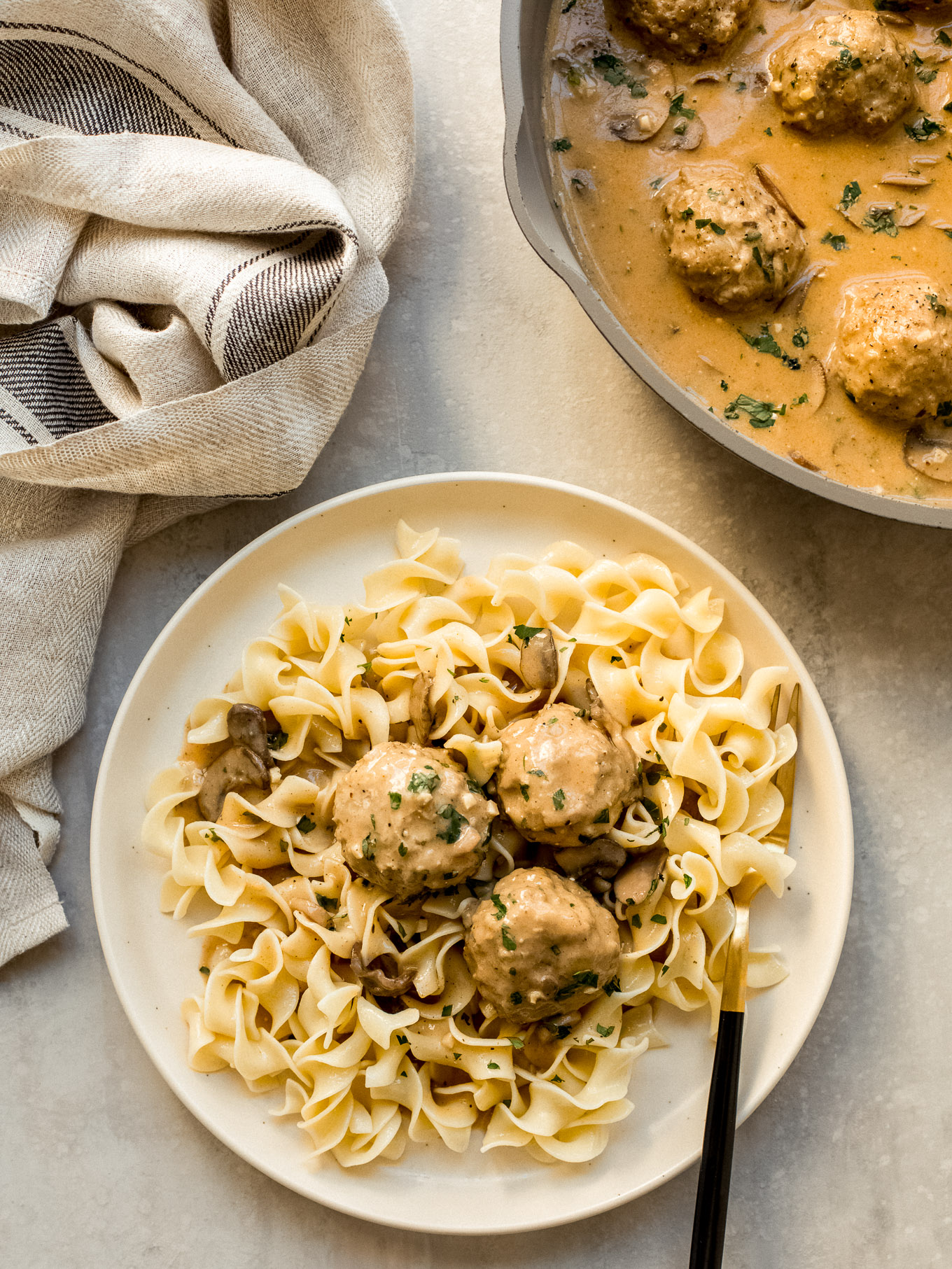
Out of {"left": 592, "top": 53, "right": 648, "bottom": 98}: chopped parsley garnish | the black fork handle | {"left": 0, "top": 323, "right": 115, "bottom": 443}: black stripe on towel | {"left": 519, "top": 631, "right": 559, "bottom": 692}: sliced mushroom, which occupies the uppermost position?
{"left": 592, "top": 53, "right": 648, "bottom": 98}: chopped parsley garnish

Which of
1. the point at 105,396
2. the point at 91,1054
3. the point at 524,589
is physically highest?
the point at 105,396

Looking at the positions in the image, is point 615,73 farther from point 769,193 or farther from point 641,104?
point 769,193

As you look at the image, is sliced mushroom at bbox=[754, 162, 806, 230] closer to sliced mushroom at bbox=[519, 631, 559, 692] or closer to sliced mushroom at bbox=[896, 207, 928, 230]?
sliced mushroom at bbox=[896, 207, 928, 230]

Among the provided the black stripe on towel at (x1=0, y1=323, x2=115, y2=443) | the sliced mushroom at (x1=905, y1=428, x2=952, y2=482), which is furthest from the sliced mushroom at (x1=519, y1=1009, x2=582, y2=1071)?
the black stripe on towel at (x1=0, y1=323, x2=115, y2=443)

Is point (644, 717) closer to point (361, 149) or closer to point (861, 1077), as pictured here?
point (861, 1077)

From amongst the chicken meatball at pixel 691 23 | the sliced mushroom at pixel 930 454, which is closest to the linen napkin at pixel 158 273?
the chicken meatball at pixel 691 23

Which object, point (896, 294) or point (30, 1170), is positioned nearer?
point (896, 294)

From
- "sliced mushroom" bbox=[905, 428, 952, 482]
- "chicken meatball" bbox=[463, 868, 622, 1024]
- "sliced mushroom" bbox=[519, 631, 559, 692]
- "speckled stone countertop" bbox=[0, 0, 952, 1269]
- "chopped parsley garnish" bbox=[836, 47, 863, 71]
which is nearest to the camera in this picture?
"chicken meatball" bbox=[463, 868, 622, 1024]

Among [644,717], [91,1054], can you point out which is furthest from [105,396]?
[91,1054]
